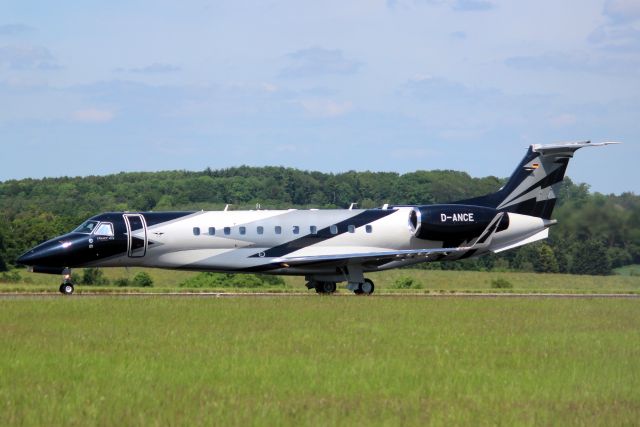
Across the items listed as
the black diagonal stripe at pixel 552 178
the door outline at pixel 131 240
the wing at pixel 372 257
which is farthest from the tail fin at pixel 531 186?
the door outline at pixel 131 240

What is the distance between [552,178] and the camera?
1532 inches

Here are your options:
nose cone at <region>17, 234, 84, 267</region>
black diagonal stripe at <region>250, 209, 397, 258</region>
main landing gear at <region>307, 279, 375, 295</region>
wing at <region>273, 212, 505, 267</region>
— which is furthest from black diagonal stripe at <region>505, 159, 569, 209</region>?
nose cone at <region>17, 234, 84, 267</region>

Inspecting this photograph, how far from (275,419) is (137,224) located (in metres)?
23.4

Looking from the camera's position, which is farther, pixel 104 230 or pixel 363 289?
pixel 363 289

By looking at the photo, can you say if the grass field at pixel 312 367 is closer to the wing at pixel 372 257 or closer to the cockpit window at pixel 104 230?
the cockpit window at pixel 104 230

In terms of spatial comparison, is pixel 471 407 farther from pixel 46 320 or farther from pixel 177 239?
pixel 177 239

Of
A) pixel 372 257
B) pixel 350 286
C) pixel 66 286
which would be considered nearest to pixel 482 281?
pixel 350 286

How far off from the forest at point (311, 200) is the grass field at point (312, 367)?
60.0 feet

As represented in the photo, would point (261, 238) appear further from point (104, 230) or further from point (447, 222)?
point (447, 222)

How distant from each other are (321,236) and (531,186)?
8003mm

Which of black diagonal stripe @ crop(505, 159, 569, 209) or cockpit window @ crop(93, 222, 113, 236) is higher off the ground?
black diagonal stripe @ crop(505, 159, 569, 209)

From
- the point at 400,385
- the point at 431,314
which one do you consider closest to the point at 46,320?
the point at 431,314

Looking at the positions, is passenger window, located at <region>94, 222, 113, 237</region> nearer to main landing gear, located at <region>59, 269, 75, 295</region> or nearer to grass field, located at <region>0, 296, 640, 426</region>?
main landing gear, located at <region>59, 269, 75, 295</region>

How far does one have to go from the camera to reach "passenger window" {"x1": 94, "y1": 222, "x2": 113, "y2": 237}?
34188mm
